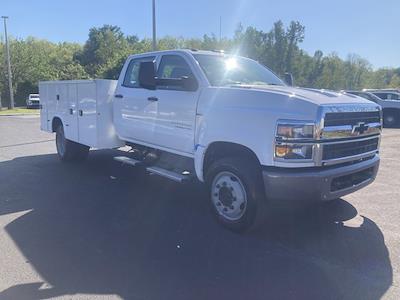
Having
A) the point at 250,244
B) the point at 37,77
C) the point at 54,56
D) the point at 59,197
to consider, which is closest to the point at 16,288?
the point at 250,244

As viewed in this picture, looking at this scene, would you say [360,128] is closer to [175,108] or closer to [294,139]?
[294,139]

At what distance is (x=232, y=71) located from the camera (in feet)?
19.7

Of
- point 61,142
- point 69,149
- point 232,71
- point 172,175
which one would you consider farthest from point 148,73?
point 61,142

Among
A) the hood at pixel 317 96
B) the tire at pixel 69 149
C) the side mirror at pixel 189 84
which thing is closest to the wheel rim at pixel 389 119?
the tire at pixel 69 149

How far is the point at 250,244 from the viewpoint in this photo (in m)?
4.66

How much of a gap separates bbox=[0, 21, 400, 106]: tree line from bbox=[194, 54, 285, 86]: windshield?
31.6 m

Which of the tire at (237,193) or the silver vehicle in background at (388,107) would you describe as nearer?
the tire at (237,193)

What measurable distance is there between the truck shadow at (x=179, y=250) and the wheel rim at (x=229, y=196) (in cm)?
25

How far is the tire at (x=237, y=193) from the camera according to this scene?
15.5ft

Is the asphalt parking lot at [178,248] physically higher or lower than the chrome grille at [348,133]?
lower

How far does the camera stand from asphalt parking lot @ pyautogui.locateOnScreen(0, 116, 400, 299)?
12.1 feet

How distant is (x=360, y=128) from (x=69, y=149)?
6.45m

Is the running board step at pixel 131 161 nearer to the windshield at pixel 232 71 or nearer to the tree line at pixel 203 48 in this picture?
the windshield at pixel 232 71

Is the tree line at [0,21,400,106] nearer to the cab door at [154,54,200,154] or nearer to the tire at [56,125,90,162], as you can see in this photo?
the tire at [56,125,90,162]
